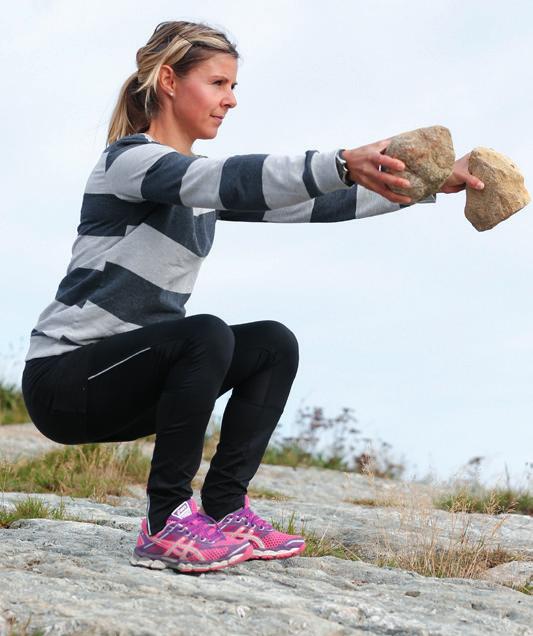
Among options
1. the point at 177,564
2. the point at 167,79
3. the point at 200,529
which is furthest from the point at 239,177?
the point at 177,564

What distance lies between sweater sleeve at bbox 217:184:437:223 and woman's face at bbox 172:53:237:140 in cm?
38

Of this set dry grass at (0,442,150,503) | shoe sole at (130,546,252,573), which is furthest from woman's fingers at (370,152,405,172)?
dry grass at (0,442,150,503)

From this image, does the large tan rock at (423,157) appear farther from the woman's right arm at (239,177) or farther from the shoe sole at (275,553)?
the shoe sole at (275,553)

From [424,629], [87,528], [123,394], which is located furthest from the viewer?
[87,528]

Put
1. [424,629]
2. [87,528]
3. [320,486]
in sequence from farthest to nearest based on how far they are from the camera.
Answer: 1. [320,486]
2. [87,528]
3. [424,629]

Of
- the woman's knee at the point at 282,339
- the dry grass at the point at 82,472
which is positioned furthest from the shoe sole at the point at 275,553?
the dry grass at the point at 82,472

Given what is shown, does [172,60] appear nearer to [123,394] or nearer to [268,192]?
[268,192]

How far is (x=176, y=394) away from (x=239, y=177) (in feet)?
2.61

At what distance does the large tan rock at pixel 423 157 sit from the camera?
3336mm

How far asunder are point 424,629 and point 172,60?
90.5 inches

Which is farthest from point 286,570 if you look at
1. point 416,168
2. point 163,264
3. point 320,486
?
point 320,486

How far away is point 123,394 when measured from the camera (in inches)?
143

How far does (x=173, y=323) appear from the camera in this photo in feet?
11.8

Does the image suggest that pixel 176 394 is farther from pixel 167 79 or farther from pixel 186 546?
pixel 167 79
